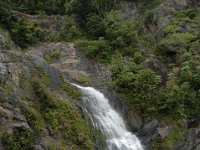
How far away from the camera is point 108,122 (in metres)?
20.9

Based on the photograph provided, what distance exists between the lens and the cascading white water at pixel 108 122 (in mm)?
20125

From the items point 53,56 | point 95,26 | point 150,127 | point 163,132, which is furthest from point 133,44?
point 163,132

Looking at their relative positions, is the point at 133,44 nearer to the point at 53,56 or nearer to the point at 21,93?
the point at 53,56

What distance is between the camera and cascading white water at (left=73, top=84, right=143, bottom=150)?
2012 centimetres

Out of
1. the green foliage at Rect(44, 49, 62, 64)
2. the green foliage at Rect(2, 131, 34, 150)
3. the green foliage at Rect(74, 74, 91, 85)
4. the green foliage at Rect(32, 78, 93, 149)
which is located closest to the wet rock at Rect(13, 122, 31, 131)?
the green foliage at Rect(2, 131, 34, 150)

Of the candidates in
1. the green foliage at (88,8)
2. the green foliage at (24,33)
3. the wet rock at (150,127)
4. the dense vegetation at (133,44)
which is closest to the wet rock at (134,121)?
the wet rock at (150,127)

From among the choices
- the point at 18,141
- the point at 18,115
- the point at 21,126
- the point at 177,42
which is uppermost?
the point at 18,115

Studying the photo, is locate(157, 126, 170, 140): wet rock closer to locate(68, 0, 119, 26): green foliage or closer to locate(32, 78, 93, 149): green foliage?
locate(32, 78, 93, 149): green foliage

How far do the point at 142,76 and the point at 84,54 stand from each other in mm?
6655

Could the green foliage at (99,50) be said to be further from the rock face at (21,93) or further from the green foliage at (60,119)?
the green foliage at (60,119)

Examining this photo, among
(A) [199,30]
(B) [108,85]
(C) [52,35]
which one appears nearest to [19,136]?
(B) [108,85]

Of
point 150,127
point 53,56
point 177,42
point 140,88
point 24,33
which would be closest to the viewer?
point 150,127

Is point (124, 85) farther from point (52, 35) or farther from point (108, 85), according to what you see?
point (52, 35)

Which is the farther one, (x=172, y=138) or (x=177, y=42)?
(x=177, y=42)
